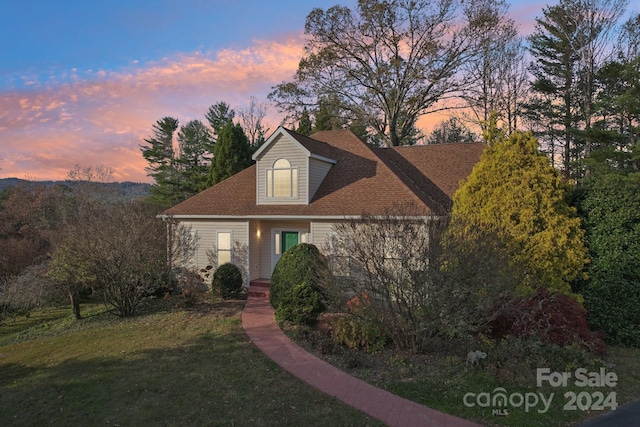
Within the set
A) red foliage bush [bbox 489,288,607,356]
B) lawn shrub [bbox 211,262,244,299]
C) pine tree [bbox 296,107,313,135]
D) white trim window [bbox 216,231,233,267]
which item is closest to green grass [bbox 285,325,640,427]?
red foliage bush [bbox 489,288,607,356]

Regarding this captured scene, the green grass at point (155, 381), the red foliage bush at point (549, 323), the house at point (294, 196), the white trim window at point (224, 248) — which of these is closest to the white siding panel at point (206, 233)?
the house at point (294, 196)

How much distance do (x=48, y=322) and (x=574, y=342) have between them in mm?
16613

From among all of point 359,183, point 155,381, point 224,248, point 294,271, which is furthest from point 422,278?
point 224,248

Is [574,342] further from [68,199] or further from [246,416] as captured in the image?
[68,199]

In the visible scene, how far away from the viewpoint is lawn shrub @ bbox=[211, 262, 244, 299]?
13.5 metres

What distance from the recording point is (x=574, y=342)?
7395mm

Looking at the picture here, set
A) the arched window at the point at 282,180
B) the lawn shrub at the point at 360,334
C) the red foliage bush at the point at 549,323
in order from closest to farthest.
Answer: the red foliage bush at the point at 549,323 < the lawn shrub at the point at 360,334 < the arched window at the point at 282,180

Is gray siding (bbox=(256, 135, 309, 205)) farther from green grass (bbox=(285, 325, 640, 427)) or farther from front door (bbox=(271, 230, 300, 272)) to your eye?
green grass (bbox=(285, 325, 640, 427))

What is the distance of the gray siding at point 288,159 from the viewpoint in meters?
14.1

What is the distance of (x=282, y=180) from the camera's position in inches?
574

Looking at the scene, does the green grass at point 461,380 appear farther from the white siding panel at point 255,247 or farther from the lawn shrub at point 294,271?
the white siding panel at point 255,247

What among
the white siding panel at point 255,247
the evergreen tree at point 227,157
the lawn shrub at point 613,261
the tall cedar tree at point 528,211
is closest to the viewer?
the lawn shrub at point 613,261

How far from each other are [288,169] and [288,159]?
41 centimetres

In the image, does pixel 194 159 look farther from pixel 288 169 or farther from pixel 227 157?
pixel 288 169
